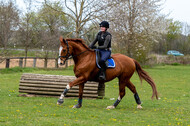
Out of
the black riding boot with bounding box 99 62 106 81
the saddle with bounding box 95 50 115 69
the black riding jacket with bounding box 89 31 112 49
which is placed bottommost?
the black riding boot with bounding box 99 62 106 81

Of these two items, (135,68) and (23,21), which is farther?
(23,21)

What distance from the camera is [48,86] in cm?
1158

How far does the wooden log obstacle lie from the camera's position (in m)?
11.6

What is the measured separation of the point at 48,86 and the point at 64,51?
311 centimetres

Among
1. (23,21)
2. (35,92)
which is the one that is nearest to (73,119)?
(35,92)

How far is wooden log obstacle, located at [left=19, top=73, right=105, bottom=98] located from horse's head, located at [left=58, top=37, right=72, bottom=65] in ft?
9.09

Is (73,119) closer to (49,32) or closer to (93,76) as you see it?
(93,76)

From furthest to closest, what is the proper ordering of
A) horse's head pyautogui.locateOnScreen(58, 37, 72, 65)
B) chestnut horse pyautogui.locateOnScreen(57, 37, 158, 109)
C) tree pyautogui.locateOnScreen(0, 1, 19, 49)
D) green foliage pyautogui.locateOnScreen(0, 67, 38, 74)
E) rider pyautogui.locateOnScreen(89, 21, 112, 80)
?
green foliage pyautogui.locateOnScreen(0, 67, 38, 74), tree pyautogui.locateOnScreen(0, 1, 19, 49), rider pyautogui.locateOnScreen(89, 21, 112, 80), chestnut horse pyautogui.locateOnScreen(57, 37, 158, 109), horse's head pyautogui.locateOnScreen(58, 37, 72, 65)

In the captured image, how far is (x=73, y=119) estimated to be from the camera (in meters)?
7.02

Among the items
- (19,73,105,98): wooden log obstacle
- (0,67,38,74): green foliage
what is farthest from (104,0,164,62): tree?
(19,73,105,98): wooden log obstacle

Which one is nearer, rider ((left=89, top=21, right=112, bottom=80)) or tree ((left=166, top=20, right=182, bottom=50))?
rider ((left=89, top=21, right=112, bottom=80))

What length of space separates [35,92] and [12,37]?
15.6 m

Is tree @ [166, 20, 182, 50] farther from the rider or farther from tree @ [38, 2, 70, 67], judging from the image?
the rider

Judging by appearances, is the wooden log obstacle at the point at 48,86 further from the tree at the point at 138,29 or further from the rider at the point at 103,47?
the tree at the point at 138,29
